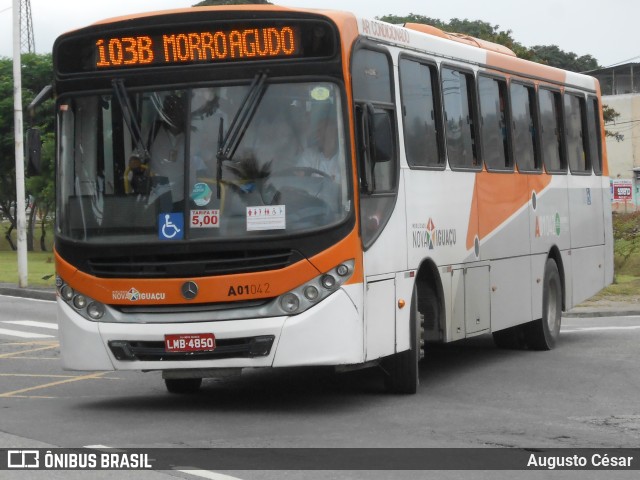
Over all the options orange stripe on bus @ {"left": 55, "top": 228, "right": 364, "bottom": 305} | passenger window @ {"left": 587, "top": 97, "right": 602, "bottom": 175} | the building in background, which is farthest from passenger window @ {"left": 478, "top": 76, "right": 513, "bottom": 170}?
the building in background

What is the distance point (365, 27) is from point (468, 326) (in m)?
3.71

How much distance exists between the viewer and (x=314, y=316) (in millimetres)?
10898

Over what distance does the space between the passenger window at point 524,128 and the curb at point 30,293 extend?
14680 mm

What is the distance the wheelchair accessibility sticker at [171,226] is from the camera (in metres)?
11.1

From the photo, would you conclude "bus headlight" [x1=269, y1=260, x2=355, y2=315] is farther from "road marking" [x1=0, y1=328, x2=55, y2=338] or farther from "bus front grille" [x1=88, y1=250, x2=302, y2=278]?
"road marking" [x1=0, y1=328, x2=55, y2=338]

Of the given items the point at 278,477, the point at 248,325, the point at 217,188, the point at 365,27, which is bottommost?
the point at 278,477

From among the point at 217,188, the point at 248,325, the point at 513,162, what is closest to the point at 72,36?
the point at 217,188

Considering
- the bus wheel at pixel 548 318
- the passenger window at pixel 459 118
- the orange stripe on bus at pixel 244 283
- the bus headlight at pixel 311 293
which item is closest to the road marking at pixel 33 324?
the bus wheel at pixel 548 318

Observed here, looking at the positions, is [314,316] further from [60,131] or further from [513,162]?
[513,162]

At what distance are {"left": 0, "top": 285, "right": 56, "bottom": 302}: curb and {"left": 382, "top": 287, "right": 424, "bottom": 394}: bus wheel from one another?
691 inches

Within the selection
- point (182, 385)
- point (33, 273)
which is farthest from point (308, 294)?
point (33, 273)

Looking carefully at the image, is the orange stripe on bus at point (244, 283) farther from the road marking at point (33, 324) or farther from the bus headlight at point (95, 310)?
the road marking at point (33, 324)

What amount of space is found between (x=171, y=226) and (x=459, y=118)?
419 centimetres

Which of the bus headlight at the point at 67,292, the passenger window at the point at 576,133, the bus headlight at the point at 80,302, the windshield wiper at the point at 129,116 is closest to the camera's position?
the windshield wiper at the point at 129,116
